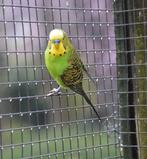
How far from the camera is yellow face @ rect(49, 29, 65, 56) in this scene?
115 inches

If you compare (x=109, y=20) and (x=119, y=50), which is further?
(x=109, y=20)

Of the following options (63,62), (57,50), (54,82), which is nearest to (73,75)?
(63,62)

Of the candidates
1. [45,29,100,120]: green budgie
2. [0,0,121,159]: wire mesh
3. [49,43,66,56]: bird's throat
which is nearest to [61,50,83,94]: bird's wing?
[45,29,100,120]: green budgie

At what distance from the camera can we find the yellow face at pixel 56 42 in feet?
9.57

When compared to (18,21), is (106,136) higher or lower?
lower

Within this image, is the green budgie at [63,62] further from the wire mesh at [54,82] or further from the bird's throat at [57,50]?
the wire mesh at [54,82]

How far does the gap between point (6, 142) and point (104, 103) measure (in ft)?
2.78

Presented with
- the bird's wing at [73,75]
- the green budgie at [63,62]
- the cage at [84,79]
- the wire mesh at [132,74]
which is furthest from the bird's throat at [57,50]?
the wire mesh at [132,74]

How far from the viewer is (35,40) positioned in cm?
360

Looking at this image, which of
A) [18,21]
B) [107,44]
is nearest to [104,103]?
[107,44]

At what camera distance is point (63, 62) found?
3.06 m

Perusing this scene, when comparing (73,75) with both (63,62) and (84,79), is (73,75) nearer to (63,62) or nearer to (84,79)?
(63,62)

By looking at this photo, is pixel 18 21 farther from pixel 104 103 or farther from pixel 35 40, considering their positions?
pixel 104 103

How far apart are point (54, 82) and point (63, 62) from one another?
1.51 feet
